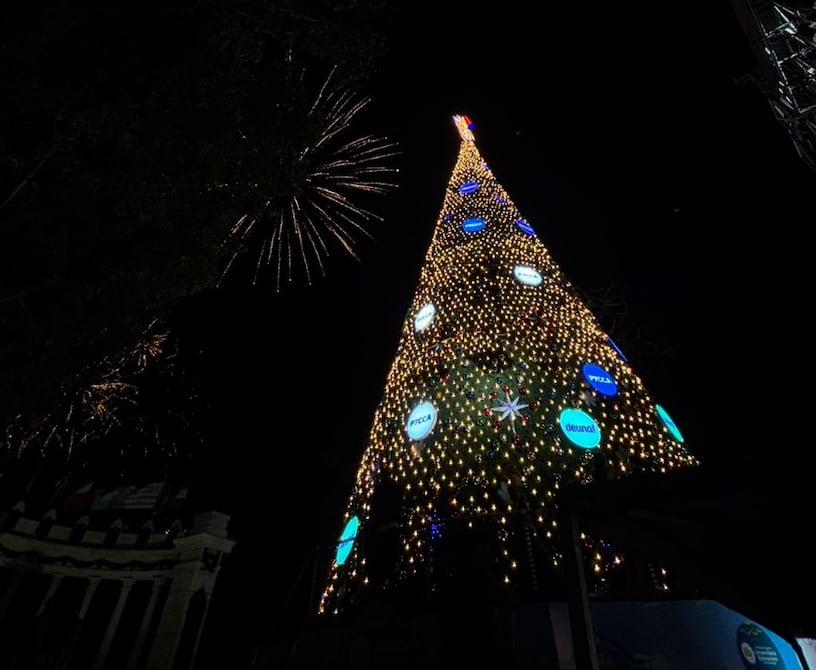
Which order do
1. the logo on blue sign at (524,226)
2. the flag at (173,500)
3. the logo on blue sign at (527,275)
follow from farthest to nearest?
the flag at (173,500) → the logo on blue sign at (524,226) → the logo on blue sign at (527,275)

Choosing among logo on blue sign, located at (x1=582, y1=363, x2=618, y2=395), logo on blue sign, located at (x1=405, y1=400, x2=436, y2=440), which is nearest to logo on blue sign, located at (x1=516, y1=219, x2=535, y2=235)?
logo on blue sign, located at (x1=582, y1=363, x2=618, y2=395)

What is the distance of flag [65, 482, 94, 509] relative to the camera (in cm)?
1332

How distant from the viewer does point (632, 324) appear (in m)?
11.7

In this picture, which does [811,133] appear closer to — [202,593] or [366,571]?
[366,571]

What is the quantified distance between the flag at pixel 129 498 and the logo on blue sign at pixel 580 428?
14136 millimetres

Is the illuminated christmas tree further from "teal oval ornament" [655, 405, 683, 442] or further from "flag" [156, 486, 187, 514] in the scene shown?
"flag" [156, 486, 187, 514]

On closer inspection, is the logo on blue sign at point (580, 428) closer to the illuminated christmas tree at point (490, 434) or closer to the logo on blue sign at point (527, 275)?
the illuminated christmas tree at point (490, 434)

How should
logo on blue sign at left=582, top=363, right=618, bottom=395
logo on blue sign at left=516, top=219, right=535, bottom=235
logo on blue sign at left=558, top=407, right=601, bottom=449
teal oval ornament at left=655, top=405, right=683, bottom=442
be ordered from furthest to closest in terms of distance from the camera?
logo on blue sign at left=516, top=219, right=535, bottom=235, logo on blue sign at left=582, top=363, right=618, bottom=395, teal oval ornament at left=655, top=405, right=683, bottom=442, logo on blue sign at left=558, top=407, right=601, bottom=449

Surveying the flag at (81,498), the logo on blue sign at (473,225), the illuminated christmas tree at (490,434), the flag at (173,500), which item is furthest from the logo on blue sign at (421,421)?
the flag at (81,498)

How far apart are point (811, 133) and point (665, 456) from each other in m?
7.54

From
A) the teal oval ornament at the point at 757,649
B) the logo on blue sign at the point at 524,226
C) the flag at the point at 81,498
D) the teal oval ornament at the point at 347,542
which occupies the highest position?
the logo on blue sign at the point at 524,226

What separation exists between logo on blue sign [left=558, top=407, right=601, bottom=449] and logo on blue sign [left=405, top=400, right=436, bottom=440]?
2863mm

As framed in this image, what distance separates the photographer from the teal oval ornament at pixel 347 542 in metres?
9.82

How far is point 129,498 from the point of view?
15641 mm
